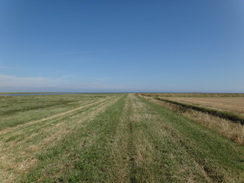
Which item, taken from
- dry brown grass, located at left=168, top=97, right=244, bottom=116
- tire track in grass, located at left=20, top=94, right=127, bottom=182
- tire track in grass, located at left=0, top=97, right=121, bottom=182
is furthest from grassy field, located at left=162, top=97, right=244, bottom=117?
tire track in grass, located at left=0, top=97, right=121, bottom=182

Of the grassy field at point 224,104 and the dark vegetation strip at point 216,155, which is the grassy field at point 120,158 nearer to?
the dark vegetation strip at point 216,155

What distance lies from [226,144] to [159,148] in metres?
4.45

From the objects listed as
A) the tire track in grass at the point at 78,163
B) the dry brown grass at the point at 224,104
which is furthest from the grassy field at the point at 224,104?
the tire track in grass at the point at 78,163

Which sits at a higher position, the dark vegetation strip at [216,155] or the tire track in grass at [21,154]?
the dark vegetation strip at [216,155]

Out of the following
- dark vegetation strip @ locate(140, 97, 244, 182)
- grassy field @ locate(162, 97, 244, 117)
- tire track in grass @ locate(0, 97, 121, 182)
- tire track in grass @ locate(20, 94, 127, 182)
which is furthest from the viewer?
grassy field @ locate(162, 97, 244, 117)

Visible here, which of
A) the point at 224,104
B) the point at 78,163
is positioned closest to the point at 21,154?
the point at 78,163

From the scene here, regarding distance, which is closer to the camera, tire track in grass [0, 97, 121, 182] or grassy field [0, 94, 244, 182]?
grassy field [0, 94, 244, 182]

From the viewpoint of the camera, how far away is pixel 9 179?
4211mm

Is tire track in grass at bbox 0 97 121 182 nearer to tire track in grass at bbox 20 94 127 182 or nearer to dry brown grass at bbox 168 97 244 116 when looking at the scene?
tire track in grass at bbox 20 94 127 182

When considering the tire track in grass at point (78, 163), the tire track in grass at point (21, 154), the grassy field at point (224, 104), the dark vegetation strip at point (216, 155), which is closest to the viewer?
the tire track in grass at point (78, 163)

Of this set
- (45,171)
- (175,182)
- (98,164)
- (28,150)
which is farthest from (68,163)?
(175,182)

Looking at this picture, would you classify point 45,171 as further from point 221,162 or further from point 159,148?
point 221,162

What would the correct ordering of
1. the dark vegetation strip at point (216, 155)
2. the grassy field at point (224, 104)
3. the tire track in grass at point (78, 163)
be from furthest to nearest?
the grassy field at point (224, 104)
the dark vegetation strip at point (216, 155)
the tire track in grass at point (78, 163)

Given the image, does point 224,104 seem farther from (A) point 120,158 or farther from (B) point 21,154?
(B) point 21,154
